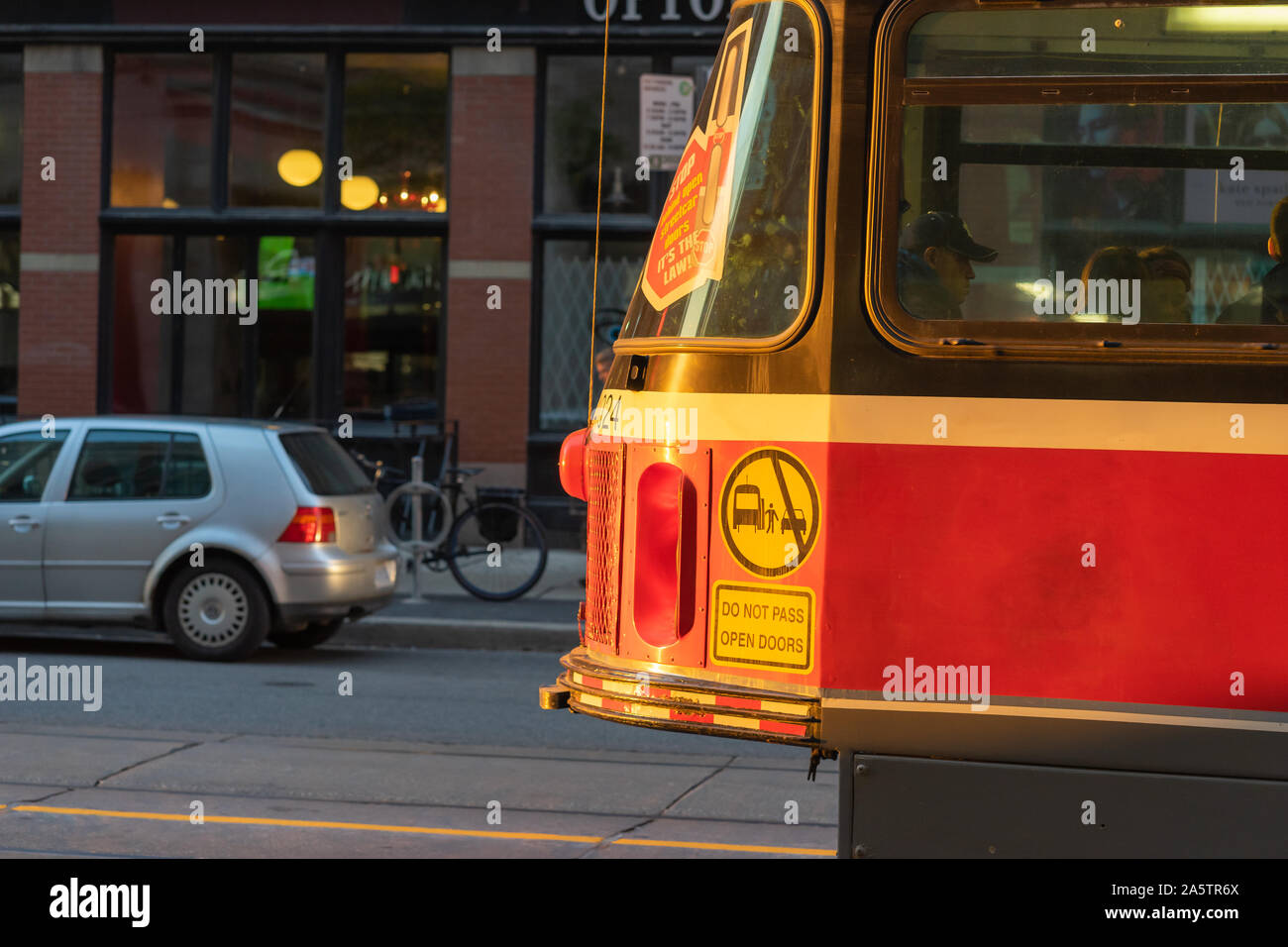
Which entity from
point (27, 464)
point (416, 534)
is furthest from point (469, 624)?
point (27, 464)

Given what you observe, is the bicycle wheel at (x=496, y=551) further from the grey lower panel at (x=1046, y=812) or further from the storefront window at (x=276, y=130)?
the grey lower panel at (x=1046, y=812)

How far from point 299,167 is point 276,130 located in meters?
0.48

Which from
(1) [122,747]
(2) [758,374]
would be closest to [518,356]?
(1) [122,747]

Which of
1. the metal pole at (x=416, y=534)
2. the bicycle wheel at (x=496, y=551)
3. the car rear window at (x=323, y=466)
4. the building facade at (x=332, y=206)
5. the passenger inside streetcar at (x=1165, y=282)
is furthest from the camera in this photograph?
the building facade at (x=332, y=206)

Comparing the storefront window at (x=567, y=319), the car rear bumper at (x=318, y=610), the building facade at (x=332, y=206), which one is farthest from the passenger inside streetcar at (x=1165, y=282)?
the storefront window at (x=567, y=319)

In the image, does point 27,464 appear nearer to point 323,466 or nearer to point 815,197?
point 323,466

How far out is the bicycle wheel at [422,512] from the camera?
13.9m

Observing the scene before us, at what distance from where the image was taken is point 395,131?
17438 mm

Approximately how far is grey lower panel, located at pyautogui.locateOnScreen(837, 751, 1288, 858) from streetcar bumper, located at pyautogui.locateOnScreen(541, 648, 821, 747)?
0.53 feet

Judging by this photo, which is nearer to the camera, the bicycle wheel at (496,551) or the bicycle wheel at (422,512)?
the bicycle wheel at (496,551)

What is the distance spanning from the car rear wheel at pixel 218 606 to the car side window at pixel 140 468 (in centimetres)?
56

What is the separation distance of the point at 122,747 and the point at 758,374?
496cm
